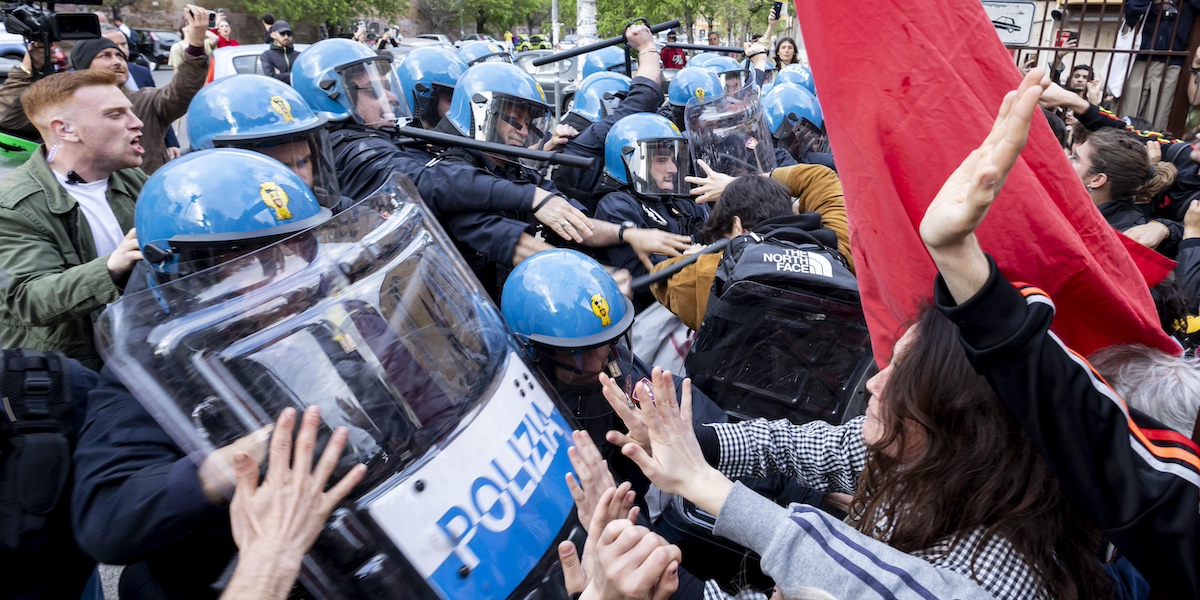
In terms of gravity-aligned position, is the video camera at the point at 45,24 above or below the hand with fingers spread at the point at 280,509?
above

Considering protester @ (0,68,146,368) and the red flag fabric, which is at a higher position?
the red flag fabric

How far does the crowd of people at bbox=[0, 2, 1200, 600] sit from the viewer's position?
3.71 feet

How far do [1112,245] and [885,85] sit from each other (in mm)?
615

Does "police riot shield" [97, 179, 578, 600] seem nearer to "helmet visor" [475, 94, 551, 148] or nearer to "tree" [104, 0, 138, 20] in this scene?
"helmet visor" [475, 94, 551, 148]

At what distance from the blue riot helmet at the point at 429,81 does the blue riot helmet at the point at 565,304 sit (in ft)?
7.68

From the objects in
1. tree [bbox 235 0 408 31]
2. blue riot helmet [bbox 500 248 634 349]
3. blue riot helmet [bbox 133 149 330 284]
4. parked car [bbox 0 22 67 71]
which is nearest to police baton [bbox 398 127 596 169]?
blue riot helmet [bbox 500 248 634 349]

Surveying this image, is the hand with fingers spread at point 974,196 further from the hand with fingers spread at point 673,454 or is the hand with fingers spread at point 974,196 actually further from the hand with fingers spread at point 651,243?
the hand with fingers spread at point 651,243

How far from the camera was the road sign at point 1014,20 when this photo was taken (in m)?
7.25

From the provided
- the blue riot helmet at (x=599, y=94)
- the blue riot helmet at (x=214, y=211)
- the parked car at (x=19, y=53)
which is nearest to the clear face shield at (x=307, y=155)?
the blue riot helmet at (x=214, y=211)

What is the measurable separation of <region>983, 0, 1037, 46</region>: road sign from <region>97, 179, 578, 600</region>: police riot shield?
764 cm

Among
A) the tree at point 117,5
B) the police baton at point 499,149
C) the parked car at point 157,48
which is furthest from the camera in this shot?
the tree at point 117,5

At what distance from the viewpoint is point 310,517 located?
115 cm

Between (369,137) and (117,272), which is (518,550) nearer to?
(117,272)

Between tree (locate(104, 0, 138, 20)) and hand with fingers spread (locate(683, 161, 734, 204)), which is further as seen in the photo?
tree (locate(104, 0, 138, 20))
